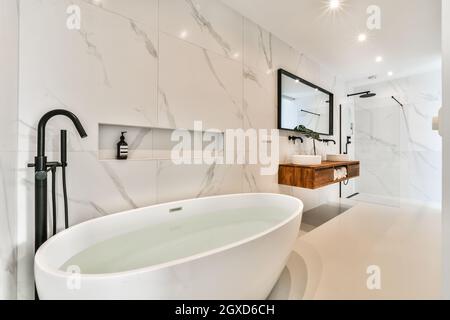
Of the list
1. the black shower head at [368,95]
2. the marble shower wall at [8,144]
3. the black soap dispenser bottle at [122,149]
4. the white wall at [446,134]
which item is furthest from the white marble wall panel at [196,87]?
the black shower head at [368,95]

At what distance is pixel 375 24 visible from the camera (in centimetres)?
224

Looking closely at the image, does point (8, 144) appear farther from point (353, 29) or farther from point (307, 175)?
point (353, 29)

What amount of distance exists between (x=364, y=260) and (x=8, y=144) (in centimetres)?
261

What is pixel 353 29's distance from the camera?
2359mm

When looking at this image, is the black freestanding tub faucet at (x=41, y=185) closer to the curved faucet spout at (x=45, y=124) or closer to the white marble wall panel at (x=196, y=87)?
the curved faucet spout at (x=45, y=124)

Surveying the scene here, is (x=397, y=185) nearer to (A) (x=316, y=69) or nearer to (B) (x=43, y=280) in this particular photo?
(A) (x=316, y=69)

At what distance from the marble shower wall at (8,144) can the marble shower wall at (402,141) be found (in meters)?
5.05

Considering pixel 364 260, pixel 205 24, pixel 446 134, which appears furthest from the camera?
pixel 205 24

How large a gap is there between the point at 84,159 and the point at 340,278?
1979mm

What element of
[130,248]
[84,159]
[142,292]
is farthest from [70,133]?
[142,292]

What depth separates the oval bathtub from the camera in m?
0.74

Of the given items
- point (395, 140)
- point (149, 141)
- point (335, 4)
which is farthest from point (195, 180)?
point (395, 140)

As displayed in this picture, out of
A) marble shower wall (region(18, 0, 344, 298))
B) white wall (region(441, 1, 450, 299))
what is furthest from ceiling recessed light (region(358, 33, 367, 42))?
white wall (region(441, 1, 450, 299))

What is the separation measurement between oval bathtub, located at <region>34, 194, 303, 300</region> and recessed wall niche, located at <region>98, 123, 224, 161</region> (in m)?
0.42
